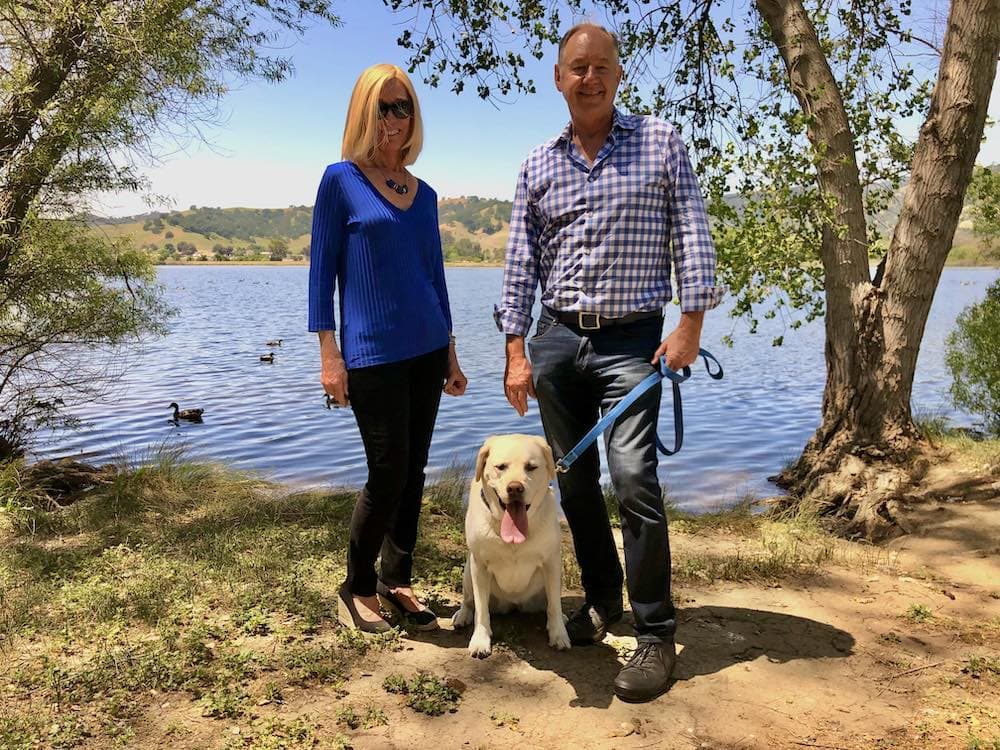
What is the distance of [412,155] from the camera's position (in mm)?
3709

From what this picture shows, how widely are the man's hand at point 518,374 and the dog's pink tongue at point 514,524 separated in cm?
47

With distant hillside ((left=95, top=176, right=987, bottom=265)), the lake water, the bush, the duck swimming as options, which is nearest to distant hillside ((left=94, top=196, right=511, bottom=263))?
distant hillside ((left=95, top=176, right=987, bottom=265))

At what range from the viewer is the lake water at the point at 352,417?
10688 mm

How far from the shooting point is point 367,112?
347 centimetres

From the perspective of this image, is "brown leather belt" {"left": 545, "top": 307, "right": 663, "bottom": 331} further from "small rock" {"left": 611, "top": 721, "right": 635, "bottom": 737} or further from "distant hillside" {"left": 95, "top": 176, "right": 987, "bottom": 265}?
"distant hillside" {"left": 95, "top": 176, "right": 987, "bottom": 265}

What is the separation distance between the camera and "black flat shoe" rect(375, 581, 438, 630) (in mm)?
3867

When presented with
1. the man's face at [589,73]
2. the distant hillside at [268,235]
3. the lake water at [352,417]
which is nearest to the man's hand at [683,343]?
the man's face at [589,73]

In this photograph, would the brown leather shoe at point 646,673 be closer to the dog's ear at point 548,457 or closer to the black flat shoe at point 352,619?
the dog's ear at point 548,457

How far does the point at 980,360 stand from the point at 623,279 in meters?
10.3

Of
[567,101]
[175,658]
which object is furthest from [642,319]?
[175,658]

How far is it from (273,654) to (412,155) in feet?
8.43

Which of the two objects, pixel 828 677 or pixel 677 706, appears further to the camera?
pixel 828 677

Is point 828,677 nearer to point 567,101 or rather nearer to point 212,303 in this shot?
point 567,101

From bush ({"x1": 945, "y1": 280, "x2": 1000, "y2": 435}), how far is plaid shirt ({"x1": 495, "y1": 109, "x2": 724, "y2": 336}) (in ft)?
31.8
